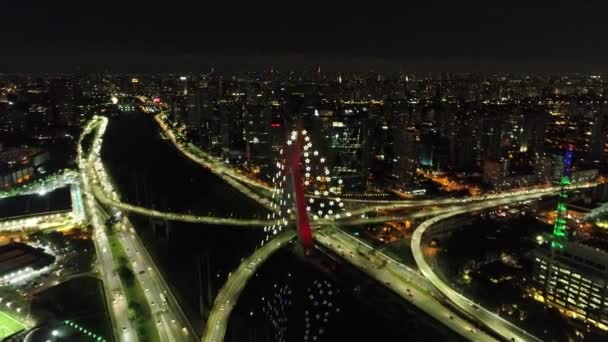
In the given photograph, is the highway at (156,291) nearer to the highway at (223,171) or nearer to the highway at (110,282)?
the highway at (110,282)

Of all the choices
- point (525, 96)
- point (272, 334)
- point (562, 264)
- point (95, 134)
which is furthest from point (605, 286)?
point (525, 96)

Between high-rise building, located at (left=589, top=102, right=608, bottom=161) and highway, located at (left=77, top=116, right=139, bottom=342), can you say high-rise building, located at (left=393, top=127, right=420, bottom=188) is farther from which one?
highway, located at (left=77, top=116, right=139, bottom=342)

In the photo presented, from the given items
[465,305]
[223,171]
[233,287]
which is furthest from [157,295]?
[223,171]

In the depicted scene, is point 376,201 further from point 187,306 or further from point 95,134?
point 95,134

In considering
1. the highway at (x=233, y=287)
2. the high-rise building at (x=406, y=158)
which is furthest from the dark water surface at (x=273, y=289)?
the high-rise building at (x=406, y=158)

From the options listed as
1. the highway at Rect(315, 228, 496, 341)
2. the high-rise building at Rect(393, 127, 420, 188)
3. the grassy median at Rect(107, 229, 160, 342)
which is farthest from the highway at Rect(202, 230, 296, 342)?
the high-rise building at Rect(393, 127, 420, 188)
